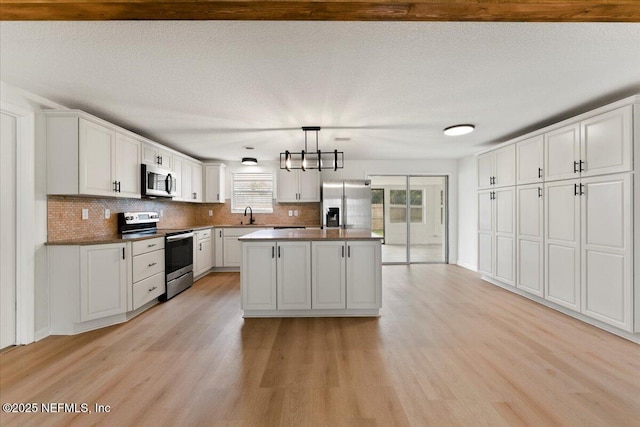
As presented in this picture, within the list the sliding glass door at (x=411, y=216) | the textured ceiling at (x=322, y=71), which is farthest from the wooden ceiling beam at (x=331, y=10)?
the sliding glass door at (x=411, y=216)

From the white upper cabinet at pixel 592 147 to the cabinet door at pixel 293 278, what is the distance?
310 cm

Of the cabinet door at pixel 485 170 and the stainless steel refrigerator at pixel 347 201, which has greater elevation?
the cabinet door at pixel 485 170

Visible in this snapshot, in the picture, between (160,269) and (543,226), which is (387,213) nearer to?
(543,226)

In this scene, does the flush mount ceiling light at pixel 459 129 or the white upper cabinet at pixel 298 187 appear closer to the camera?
the flush mount ceiling light at pixel 459 129

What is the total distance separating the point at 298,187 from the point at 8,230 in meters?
4.12

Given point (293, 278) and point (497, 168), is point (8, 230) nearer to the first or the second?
point (293, 278)

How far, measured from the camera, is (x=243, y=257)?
3.17m

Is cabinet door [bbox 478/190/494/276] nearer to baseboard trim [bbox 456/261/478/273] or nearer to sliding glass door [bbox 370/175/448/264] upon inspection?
baseboard trim [bbox 456/261/478/273]

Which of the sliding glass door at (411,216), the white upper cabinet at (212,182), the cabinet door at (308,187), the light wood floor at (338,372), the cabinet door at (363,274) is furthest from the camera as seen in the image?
the sliding glass door at (411,216)

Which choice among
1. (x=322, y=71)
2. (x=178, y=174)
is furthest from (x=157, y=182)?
(x=322, y=71)

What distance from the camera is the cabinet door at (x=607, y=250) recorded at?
2.57 m

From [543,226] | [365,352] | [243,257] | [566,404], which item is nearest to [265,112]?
[243,257]

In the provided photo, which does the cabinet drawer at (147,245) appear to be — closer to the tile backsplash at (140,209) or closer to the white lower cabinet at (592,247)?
the tile backsplash at (140,209)

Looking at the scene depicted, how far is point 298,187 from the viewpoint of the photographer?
580cm
